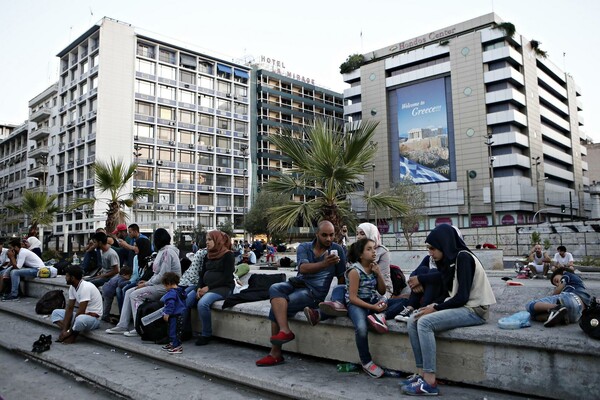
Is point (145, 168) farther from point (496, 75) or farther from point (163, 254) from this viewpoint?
point (163, 254)

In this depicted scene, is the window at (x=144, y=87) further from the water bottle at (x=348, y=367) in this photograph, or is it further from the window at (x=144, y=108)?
the water bottle at (x=348, y=367)

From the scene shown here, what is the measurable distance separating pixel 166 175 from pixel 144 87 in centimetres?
1207

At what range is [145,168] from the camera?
187 feet

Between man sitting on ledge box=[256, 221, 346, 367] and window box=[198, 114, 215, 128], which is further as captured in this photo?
window box=[198, 114, 215, 128]

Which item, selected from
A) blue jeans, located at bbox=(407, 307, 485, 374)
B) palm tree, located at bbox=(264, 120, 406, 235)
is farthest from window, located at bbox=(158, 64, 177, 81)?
blue jeans, located at bbox=(407, 307, 485, 374)

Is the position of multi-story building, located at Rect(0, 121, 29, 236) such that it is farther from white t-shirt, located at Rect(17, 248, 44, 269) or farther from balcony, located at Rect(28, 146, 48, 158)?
white t-shirt, located at Rect(17, 248, 44, 269)

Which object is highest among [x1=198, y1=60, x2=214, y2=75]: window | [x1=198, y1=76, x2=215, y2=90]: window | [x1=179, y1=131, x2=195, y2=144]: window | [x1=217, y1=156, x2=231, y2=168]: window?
[x1=198, y1=60, x2=214, y2=75]: window

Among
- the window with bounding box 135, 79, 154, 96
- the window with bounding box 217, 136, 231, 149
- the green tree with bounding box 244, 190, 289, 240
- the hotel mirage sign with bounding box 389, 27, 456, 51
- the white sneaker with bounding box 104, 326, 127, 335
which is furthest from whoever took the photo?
the hotel mirage sign with bounding box 389, 27, 456, 51

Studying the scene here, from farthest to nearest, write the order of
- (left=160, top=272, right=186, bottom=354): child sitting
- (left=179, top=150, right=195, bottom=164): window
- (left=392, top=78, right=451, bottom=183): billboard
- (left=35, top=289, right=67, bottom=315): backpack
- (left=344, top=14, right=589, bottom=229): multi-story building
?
(left=392, top=78, right=451, bottom=183): billboard < (left=179, top=150, right=195, bottom=164): window < (left=344, top=14, right=589, bottom=229): multi-story building < (left=35, top=289, right=67, bottom=315): backpack < (left=160, top=272, right=186, bottom=354): child sitting

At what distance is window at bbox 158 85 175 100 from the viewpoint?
198 feet

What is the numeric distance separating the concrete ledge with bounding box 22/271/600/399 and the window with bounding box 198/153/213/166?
59.6m

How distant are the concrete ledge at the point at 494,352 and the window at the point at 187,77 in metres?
62.3

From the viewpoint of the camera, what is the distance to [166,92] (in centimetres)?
6100

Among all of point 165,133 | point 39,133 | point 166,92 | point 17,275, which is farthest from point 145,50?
point 17,275
